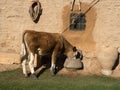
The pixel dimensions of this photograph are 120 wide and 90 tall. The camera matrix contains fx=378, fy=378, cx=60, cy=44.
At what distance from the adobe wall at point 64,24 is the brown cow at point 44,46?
0.72 m

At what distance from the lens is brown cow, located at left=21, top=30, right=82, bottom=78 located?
1304 cm

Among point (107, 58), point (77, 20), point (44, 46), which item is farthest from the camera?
point (77, 20)

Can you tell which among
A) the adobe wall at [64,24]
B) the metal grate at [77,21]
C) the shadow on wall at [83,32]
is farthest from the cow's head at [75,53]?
the metal grate at [77,21]

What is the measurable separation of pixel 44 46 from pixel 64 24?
1885 millimetres

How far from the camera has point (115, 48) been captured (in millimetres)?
13781

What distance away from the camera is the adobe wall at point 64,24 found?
14.2 meters

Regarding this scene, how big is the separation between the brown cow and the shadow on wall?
628 mm

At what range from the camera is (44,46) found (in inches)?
525

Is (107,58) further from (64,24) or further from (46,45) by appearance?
(64,24)

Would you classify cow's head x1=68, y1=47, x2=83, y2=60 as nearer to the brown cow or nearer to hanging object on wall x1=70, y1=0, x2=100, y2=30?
the brown cow

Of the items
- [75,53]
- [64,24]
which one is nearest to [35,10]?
[64,24]

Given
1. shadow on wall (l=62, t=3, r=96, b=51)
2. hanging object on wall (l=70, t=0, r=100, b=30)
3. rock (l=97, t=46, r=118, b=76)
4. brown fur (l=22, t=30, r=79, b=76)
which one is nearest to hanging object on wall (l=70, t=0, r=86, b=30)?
hanging object on wall (l=70, t=0, r=100, b=30)

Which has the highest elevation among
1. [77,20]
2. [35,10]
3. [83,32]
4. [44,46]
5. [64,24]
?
[35,10]

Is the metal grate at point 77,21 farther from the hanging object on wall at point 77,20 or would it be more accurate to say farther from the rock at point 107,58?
the rock at point 107,58
